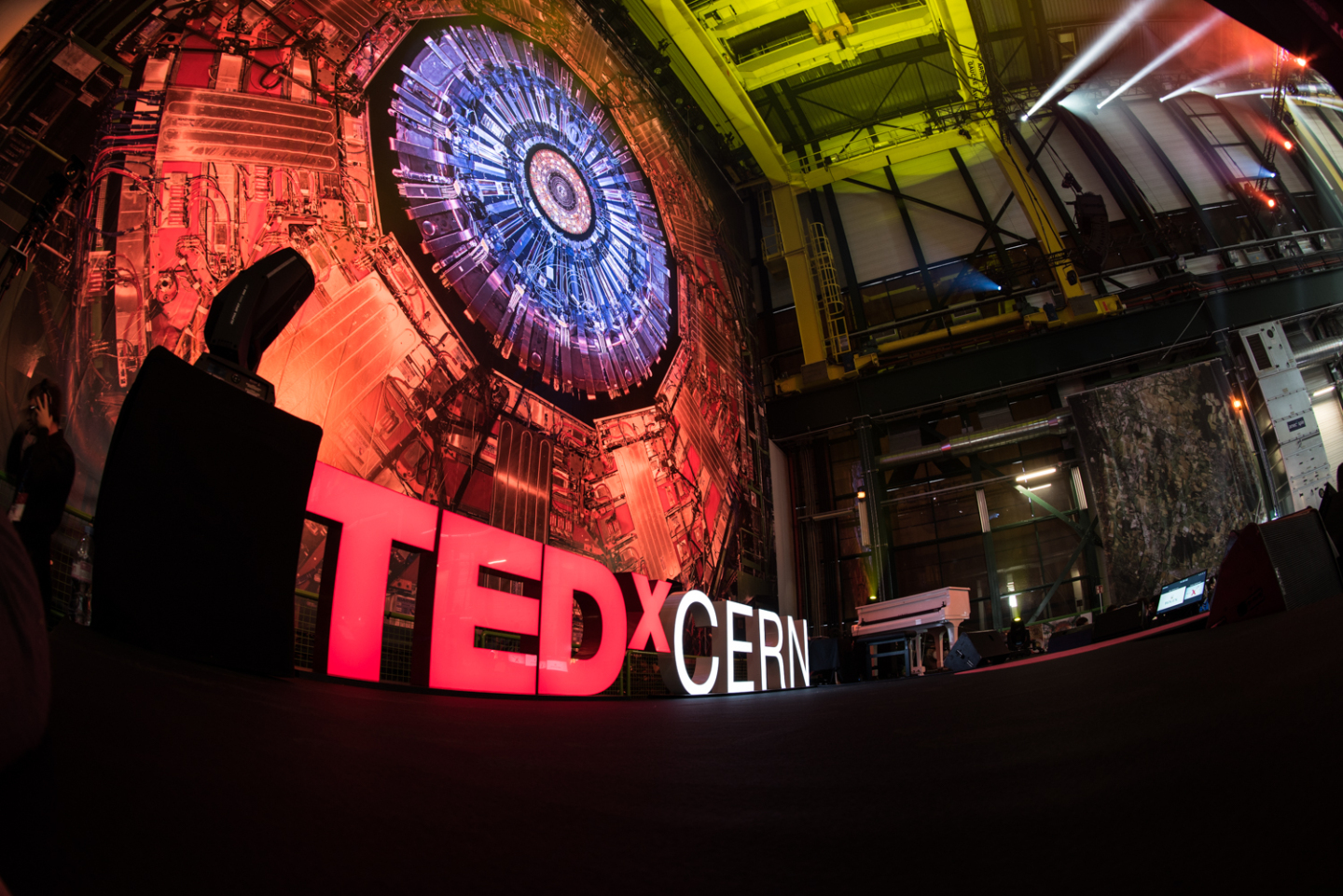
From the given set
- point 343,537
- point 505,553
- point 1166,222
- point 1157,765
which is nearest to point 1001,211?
point 1166,222

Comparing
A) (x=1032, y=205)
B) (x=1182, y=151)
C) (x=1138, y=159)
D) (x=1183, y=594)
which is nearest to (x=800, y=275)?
(x=1032, y=205)

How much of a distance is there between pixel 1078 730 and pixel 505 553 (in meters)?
3.63

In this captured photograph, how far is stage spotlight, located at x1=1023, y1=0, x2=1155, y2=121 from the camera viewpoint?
10.2 m

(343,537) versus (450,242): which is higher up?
(450,242)

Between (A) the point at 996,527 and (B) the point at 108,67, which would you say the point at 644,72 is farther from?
(A) the point at 996,527

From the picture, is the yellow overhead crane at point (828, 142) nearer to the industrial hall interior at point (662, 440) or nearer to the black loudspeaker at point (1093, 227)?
the industrial hall interior at point (662, 440)

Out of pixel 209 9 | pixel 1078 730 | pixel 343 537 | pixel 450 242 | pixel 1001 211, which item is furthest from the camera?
pixel 1001 211

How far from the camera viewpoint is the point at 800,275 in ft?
37.9

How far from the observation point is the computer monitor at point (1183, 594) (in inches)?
215

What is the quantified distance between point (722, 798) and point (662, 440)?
6.52m

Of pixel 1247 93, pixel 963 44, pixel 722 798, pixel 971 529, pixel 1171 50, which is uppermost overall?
pixel 963 44

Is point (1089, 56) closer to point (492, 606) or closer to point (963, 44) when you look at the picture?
point (963, 44)

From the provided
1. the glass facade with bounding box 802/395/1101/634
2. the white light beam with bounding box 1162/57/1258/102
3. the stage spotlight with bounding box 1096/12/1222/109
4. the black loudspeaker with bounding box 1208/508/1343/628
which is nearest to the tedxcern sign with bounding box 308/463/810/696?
the black loudspeaker with bounding box 1208/508/1343/628

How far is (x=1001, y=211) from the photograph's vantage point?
37.3ft
